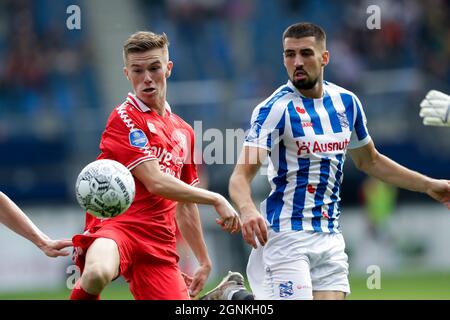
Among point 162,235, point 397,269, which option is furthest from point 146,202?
point 397,269

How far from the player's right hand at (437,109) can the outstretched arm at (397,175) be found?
438 mm

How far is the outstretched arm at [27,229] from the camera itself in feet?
21.9

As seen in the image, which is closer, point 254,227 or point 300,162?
point 254,227

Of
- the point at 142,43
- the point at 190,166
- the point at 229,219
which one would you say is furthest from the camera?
the point at 190,166

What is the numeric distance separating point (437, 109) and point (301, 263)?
1.45 meters

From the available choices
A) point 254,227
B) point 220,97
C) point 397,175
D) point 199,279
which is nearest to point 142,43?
point 254,227

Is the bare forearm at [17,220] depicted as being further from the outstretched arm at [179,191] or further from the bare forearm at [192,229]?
the bare forearm at [192,229]

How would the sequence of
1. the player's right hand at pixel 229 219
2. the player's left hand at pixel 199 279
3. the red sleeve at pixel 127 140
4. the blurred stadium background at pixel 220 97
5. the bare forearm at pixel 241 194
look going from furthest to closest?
1. the blurred stadium background at pixel 220 97
2. the player's left hand at pixel 199 279
3. the red sleeve at pixel 127 140
4. the bare forearm at pixel 241 194
5. the player's right hand at pixel 229 219

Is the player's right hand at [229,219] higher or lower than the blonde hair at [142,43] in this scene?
lower

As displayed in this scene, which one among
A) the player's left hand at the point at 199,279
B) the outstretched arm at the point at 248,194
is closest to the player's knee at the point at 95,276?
the outstretched arm at the point at 248,194

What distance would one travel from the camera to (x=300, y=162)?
6855mm

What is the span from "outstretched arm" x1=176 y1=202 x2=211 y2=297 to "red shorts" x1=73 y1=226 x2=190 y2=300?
0.65 ft

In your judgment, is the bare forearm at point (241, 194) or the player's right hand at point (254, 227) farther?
the bare forearm at point (241, 194)

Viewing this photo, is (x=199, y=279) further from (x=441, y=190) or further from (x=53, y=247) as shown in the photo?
(x=441, y=190)
